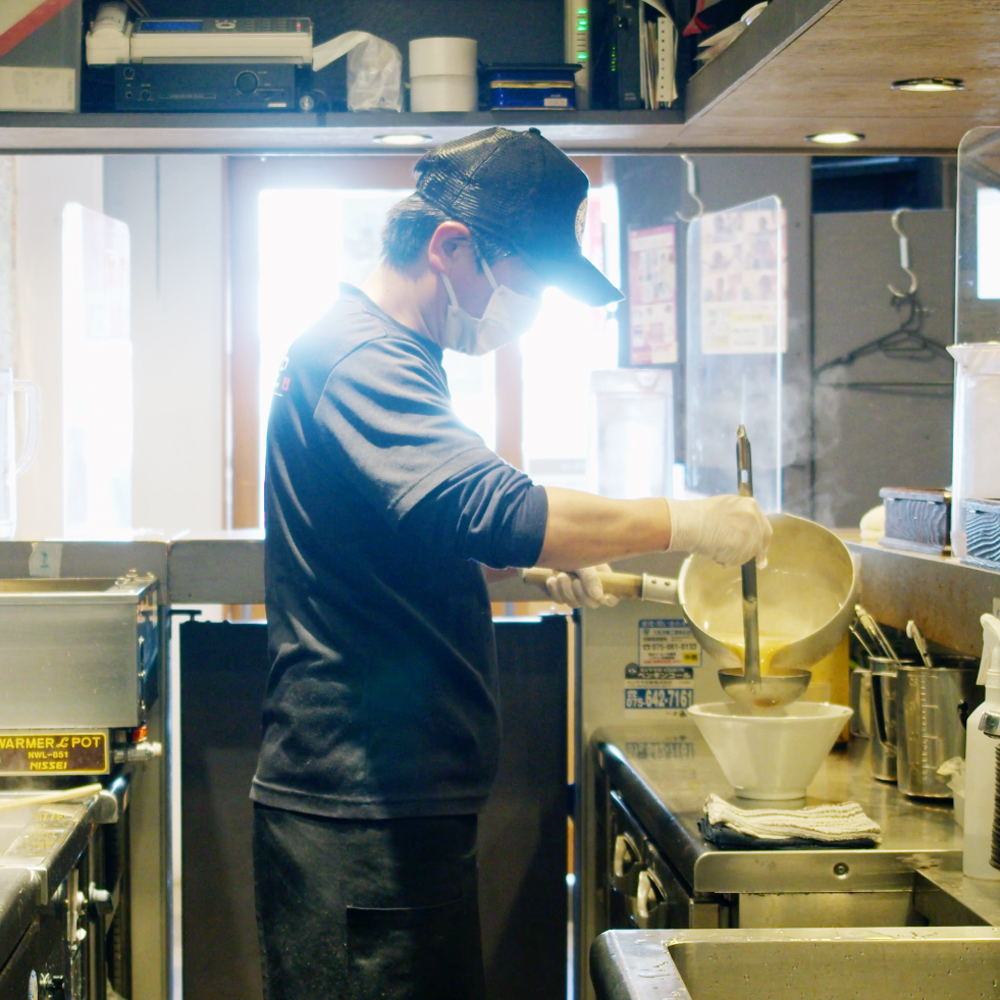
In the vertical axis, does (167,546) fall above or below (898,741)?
above

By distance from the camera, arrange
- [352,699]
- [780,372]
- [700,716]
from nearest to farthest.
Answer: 1. [352,699]
2. [700,716]
3. [780,372]

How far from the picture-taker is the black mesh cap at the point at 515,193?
149 cm

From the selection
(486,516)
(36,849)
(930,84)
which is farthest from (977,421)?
(36,849)

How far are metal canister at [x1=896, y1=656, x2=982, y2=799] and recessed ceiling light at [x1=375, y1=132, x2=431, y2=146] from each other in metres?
1.22

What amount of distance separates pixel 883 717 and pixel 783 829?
398mm

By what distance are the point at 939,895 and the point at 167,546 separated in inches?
52.8

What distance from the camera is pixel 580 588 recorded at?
1748 mm

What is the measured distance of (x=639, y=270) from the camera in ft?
13.3

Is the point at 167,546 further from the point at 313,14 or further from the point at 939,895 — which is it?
the point at 939,895

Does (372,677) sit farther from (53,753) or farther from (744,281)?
(744,281)

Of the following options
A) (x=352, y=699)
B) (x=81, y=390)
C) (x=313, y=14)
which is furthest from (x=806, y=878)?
(x=81, y=390)

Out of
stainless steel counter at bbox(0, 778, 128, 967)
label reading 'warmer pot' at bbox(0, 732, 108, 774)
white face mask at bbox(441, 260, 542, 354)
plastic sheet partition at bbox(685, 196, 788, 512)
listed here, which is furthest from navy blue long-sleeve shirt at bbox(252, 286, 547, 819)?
plastic sheet partition at bbox(685, 196, 788, 512)

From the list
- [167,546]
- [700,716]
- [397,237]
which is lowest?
[700,716]

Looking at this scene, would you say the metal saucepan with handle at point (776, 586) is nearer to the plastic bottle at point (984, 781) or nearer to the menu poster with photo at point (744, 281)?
the plastic bottle at point (984, 781)
